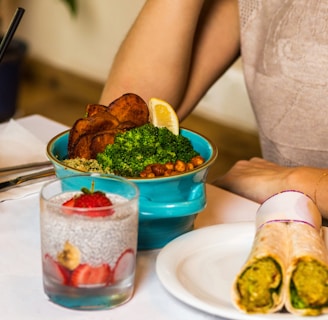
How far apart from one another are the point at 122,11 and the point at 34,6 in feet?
2.18

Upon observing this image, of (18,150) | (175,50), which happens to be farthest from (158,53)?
(18,150)

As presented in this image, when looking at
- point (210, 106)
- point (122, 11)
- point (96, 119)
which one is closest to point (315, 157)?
point (96, 119)

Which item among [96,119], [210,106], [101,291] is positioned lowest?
[210,106]

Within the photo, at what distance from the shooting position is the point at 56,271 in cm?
77

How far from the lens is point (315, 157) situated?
1.42 metres

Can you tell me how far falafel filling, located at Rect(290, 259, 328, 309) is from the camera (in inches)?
29.3

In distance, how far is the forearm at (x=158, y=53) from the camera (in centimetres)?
142

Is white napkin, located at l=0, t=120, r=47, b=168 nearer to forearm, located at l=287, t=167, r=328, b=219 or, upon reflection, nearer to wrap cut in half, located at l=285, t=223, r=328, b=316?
forearm, located at l=287, t=167, r=328, b=219

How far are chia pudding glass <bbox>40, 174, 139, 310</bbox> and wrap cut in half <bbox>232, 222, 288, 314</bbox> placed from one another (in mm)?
121

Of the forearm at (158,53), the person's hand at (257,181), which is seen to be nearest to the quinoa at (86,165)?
the person's hand at (257,181)

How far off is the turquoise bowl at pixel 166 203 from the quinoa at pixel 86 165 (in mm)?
18

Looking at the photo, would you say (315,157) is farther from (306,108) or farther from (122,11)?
(122,11)

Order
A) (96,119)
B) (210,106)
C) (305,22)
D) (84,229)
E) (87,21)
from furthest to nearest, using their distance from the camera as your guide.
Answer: (87,21) → (210,106) → (305,22) → (96,119) → (84,229)

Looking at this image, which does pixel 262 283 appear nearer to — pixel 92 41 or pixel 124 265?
pixel 124 265
